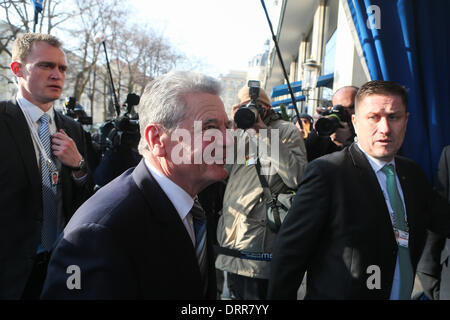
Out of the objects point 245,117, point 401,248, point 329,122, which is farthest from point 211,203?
point 401,248

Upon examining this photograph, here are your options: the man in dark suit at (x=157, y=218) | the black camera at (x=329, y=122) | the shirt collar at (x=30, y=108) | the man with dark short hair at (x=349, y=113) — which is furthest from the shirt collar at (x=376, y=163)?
the shirt collar at (x=30, y=108)

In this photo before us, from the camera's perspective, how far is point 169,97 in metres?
1.28

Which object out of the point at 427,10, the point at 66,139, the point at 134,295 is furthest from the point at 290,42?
the point at 134,295

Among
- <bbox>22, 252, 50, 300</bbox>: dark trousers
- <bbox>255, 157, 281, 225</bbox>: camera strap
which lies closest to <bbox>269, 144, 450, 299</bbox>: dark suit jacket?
<bbox>255, 157, 281, 225</bbox>: camera strap

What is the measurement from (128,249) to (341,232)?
1147 millimetres

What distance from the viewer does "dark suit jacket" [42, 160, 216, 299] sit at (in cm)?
94

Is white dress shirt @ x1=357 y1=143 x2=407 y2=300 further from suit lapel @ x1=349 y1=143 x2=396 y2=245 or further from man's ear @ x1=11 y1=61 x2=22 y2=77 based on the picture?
man's ear @ x1=11 y1=61 x2=22 y2=77

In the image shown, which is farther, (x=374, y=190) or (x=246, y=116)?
(x=246, y=116)

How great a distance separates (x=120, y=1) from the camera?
58.2 feet

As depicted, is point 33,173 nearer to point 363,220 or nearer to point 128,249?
point 128,249

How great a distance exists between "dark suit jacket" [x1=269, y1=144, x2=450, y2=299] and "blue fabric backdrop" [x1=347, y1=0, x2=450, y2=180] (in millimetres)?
740

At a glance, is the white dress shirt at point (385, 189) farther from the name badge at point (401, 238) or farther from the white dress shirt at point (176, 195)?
the white dress shirt at point (176, 195)

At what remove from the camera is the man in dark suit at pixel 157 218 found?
95 centimetres

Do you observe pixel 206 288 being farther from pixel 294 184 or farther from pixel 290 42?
pixel 290 42
